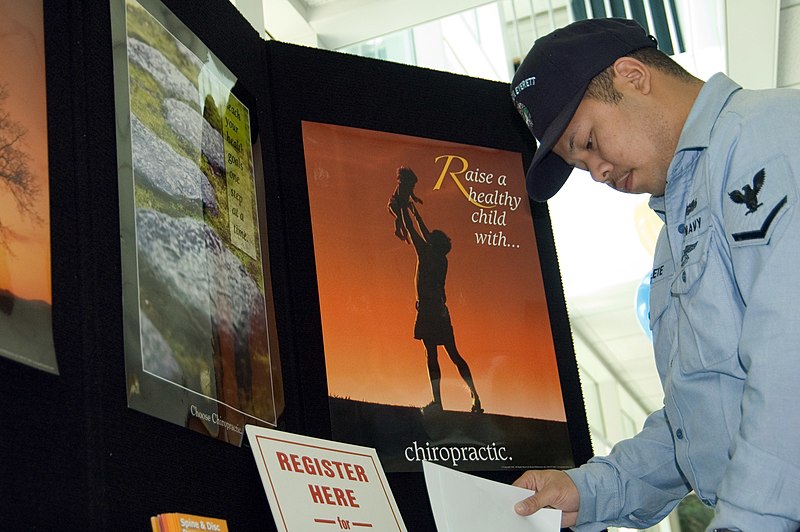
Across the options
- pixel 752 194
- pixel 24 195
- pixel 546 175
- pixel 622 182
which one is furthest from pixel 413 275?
pixel 24 195

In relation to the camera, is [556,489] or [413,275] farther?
[413,275]

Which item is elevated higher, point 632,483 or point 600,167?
point 600,167

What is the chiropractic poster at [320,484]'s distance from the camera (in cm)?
123

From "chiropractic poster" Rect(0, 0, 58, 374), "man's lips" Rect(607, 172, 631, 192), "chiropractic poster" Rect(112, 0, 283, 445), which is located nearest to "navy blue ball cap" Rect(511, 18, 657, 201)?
"man's lips" Rect(607, 172, 631, 192)

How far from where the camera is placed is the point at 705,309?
4.59 ft

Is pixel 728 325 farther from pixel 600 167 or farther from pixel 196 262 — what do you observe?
pixel 196 262

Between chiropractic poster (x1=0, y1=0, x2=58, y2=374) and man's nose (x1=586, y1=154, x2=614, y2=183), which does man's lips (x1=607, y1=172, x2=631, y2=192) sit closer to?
man's nose (x1=586, y1=154, x2=614, y2=183)

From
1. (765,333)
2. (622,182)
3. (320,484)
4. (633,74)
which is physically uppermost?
(633,74)

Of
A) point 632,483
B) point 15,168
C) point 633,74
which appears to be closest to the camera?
point 15,168

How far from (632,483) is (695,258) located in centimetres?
54

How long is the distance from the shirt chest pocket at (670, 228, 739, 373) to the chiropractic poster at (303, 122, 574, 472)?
43 cm

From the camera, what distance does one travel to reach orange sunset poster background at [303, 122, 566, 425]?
170 cm

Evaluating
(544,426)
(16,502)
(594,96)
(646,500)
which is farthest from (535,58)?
(16,502)

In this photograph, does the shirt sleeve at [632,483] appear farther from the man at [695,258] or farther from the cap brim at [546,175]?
the cap brim at [546,175]
